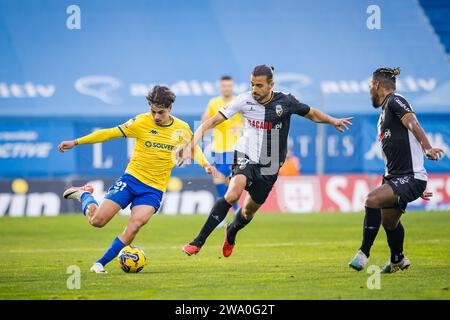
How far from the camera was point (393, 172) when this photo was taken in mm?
11039

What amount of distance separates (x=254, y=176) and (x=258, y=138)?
0.52 m

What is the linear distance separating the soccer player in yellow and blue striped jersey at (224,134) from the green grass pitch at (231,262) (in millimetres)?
1292

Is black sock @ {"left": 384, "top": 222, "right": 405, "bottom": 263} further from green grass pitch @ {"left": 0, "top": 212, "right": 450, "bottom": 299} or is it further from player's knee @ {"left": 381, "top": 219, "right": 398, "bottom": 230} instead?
green grass pitch @ {"left": 0, "top": 212, "right": 450, "bottom": 299}

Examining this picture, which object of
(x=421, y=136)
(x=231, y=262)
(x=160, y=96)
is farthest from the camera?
(x=231, y=262)

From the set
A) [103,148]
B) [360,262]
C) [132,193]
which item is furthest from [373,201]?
[103,148]

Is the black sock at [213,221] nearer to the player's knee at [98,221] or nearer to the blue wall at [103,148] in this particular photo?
the player's knee at [98,221]

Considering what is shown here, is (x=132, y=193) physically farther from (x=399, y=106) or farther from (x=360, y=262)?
(x=399, y=106)

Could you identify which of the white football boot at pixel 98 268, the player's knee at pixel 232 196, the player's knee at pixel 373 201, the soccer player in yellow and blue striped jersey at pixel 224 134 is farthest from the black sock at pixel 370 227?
the soccer player in yellow and blue striped jersey at pixel 224 134

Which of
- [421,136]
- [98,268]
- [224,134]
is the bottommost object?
[98,268]

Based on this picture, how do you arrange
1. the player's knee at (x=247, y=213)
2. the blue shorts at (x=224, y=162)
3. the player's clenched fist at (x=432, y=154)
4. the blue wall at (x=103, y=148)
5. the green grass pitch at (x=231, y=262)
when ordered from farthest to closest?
the blue wall at (x=103, y=148) < the blue shorts at (x=224, y=162) < the player's knee at (x=247, y=213) < the player's clenched fist at (x=432, y=154) < the green grass pitch at (x=231, y=262)

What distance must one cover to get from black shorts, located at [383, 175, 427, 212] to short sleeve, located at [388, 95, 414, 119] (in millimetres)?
778

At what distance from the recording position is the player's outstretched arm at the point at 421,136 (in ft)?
33.4

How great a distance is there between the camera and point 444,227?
18.5 m
